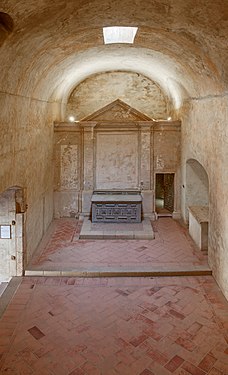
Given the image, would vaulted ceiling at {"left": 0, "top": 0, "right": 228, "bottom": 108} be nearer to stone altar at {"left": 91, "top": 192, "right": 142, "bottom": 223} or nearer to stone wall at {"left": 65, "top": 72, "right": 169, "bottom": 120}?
stone altar at {"left": 91, "top": 192, "right": 142, "bottom": 223}

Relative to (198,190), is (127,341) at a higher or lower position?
lower

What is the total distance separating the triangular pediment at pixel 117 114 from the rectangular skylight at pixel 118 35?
15.9 ft

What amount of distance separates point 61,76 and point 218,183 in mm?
6135

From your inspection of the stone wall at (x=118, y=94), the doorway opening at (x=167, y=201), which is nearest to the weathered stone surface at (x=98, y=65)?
the doorway opening at (x=167, y=201)

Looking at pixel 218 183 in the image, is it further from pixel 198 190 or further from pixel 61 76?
pixel 61 76

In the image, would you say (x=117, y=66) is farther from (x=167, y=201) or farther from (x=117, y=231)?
(x=117, y=231)

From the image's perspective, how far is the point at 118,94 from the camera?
51.0 feet

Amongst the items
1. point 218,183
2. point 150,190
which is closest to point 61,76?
point 150,190

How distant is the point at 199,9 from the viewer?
5129mm

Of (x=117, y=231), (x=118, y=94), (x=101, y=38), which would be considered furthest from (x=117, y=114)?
(x=101, y=38)

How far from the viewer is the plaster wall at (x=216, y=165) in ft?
24.0

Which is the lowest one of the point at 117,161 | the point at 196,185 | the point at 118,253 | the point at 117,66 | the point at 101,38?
the point at 118,253

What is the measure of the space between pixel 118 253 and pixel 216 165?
376 centimetres

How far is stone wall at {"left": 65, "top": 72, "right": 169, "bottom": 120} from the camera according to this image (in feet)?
50.3
